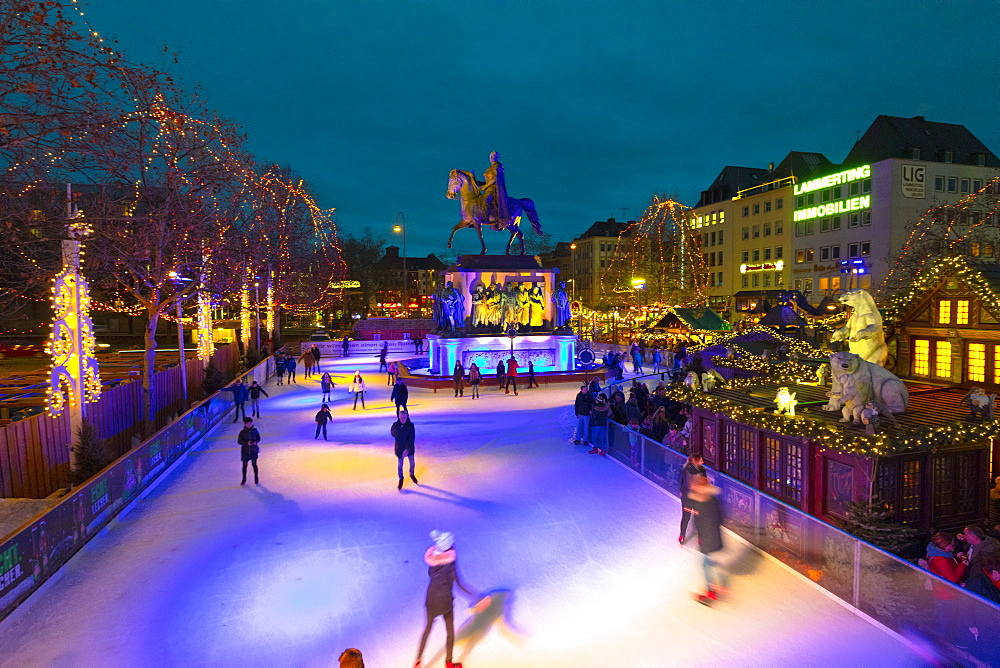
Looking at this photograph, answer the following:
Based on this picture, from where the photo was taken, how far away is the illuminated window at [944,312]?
11242 millimetres

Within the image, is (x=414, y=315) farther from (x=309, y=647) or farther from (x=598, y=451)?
(x=309, y=647)

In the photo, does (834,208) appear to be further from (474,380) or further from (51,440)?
(51,440)

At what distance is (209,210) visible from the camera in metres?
23.8

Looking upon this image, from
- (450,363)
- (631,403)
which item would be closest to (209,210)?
(450,363)

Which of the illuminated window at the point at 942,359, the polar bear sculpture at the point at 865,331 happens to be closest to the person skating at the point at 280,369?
the polar bear sculpture at the point at 865,331

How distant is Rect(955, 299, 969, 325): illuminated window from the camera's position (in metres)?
10.8

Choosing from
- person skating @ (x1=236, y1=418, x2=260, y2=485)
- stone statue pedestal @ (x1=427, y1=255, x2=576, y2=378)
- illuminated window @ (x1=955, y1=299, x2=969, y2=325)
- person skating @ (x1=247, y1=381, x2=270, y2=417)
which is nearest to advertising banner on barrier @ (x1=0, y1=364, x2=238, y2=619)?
person skating @ (x1=236, y1=418, x2=260, y2=485)

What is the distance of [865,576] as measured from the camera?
19.7 feet

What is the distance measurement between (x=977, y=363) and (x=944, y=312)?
3.99 ft

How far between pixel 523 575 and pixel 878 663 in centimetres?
386

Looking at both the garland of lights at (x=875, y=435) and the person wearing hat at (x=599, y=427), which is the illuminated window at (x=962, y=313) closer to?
the garland of lights at (x=875, y=435)

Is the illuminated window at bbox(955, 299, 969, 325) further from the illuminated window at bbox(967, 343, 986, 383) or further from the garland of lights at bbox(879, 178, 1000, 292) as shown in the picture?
the garland of lights at bbox(879, 178, 1000, 292)

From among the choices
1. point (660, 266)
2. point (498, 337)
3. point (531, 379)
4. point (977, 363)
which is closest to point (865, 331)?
point (977, 363)

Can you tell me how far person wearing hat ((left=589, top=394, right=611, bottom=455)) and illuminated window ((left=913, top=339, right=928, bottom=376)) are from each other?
21.7ft
